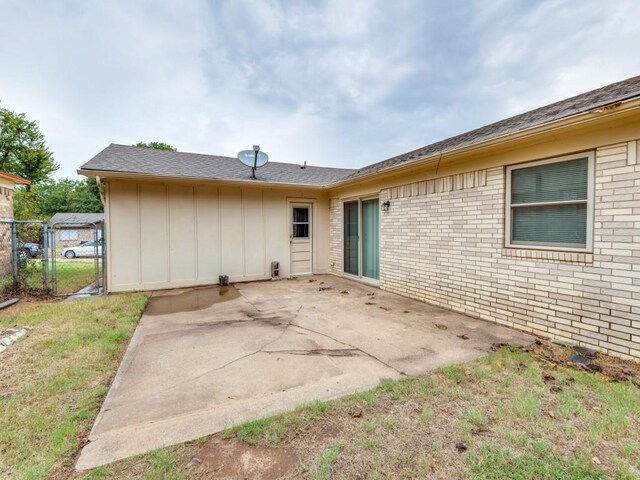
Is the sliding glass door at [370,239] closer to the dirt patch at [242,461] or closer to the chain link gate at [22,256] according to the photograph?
the dirt patch at [242,461]

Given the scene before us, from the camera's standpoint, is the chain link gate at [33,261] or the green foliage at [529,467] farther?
the chain link gate at [33,261]

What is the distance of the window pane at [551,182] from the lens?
344cm

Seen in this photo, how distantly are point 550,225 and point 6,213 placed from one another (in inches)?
513

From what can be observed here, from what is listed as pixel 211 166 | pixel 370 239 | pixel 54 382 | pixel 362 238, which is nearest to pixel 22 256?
pixel 211 166

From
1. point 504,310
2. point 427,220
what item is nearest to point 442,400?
point 504,310

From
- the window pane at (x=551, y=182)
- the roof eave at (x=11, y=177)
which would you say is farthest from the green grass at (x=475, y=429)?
the roof eave at (x=11, y=177)

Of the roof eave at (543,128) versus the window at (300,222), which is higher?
the roof eave at (543,128)

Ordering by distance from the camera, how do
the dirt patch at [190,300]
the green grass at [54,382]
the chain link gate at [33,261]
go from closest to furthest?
the green grass at [54,382]
the dirt patch at [190,300]
the chain link gate at [33,261]

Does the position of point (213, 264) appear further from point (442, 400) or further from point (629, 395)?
point (629, 395)

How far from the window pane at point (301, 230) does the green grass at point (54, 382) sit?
4.78m

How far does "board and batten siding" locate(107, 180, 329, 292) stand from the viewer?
668 centimetres

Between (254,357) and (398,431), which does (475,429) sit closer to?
(398,431)

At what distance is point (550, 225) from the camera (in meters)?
3.79

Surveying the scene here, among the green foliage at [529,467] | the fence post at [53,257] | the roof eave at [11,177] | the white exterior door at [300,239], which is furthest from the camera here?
the white exterior door at [300,239]
